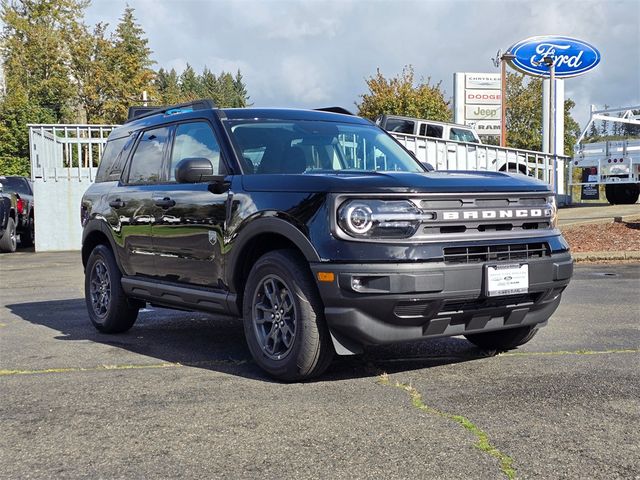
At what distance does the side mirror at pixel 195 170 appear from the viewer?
4.93m

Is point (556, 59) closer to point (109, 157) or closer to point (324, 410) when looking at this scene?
point (109, 157)

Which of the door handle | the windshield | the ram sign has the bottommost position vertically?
the door handle

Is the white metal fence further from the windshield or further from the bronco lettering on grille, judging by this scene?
the bronco lettering on grille

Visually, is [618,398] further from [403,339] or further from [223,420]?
[223,420]

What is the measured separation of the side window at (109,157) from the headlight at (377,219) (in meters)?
3.27

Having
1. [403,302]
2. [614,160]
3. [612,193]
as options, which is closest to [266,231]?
[403,302]

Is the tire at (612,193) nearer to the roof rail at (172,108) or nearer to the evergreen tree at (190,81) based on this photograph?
the roof rail at (172,108)

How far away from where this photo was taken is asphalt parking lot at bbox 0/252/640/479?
3.17 m

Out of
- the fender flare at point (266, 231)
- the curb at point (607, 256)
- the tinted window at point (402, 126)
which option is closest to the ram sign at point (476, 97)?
the tinted window at point (402, 126)

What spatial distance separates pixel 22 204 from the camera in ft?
57.1

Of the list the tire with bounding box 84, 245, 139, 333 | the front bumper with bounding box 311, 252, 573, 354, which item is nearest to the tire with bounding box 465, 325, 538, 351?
the front bumper with bounding box 311, 252, 573, 354

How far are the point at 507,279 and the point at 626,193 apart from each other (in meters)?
18.3

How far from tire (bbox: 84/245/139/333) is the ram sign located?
95.5 feet

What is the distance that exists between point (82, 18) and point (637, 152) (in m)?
32.9
